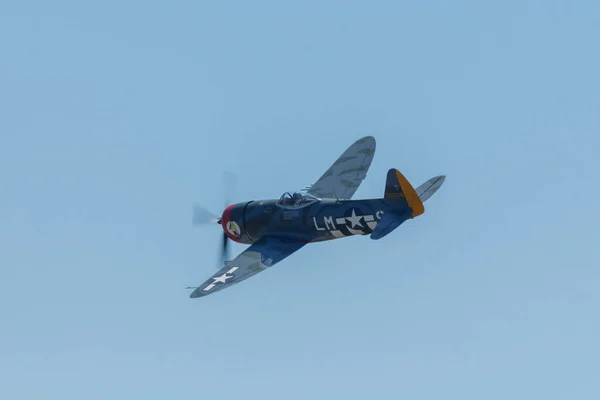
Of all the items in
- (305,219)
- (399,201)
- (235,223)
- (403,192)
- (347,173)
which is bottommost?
(399,201)

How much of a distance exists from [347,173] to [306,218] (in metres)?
6.04

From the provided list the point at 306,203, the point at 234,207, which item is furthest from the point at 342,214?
the point at 234,207

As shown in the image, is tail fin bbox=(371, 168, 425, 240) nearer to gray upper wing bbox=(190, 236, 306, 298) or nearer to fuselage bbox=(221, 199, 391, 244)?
fuselage bbox=(221, 199, 391, 244)

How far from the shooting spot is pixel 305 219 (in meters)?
47.0

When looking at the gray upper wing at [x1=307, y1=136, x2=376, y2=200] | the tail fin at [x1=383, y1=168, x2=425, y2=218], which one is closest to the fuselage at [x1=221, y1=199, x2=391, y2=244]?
the tail fin at [x1=383, y1=168, x2=425, y2=218]

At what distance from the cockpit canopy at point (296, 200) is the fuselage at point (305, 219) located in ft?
0.35

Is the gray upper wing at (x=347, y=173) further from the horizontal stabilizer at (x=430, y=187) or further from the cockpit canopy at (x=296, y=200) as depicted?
the horizontal stabilizer at (x=430, y=187)

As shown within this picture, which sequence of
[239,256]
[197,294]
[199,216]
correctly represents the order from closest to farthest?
[197,294] → [239,256] → [199,216]

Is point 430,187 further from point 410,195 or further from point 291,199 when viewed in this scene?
point 291,199

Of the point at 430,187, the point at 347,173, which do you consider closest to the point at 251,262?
the point at 430,187

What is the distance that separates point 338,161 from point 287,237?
668 cm

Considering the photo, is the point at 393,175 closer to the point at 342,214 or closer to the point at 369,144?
the point at 342,214

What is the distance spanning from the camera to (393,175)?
44.1 meters

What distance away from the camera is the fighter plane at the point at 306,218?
145 ft
